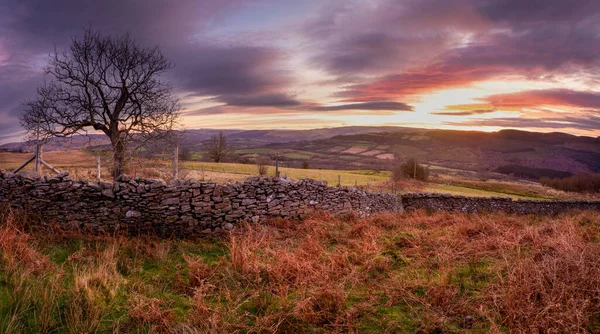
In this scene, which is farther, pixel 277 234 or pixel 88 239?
pixel 277 234

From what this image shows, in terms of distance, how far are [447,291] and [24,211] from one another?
398 inches

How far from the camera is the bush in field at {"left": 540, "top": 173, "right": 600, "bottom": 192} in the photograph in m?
56.8

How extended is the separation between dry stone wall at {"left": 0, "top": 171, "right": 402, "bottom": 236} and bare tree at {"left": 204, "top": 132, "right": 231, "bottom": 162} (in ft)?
145

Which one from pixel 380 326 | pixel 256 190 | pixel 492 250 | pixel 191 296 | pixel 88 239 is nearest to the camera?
pixel 380 326

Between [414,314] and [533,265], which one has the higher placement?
[533,265]

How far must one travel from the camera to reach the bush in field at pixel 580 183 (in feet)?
186

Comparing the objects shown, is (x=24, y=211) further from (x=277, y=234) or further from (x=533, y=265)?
(x=533, y=265)

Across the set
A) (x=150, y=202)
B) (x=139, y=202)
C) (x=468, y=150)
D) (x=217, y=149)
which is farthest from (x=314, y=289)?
Answer: (x=468, y=150)

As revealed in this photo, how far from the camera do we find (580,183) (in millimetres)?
58500

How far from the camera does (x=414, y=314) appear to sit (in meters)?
4.29

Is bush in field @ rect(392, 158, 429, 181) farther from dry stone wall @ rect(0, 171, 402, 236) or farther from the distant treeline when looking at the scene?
the distant treeline

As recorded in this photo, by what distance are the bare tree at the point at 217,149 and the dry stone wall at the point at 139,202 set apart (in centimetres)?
4427

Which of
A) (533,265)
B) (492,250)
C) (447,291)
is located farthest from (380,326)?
(492,250)

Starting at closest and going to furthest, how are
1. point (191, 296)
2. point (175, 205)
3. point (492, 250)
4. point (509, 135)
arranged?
point (191, 296) → point (492, 250) → point (175, 205) → point (509, 135)
